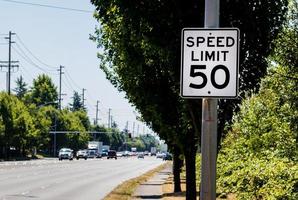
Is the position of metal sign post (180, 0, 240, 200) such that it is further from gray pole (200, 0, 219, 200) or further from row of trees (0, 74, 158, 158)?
row of trees (0, 74, 158, 158)

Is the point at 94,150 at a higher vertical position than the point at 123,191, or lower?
higher

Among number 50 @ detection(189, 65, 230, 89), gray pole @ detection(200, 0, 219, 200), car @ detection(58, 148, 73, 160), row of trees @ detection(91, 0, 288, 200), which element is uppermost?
row of trees @ detection(91, 0, 288, 200)

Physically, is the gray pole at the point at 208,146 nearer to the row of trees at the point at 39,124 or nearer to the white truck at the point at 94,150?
the row of trees at the point at 39,124

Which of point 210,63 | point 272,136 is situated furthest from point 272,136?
point 210,63

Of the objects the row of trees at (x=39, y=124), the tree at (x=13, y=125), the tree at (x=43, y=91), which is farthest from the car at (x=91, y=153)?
the tree at (x=13, y=125)

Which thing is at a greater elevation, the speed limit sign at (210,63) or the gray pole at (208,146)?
the speed limit sign at (210,63)

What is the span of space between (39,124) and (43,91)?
4213 centimetres

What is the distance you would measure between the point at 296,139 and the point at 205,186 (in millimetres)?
9012

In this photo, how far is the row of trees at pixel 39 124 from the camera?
82.7 metres

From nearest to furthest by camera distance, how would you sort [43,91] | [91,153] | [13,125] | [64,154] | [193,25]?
[193,25] → [13,125] → [64,154] → [91,153] → [43,91]

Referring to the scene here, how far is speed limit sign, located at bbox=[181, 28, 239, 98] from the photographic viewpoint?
5.58 m

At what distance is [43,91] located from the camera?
14425cm

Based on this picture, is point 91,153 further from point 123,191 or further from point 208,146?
point 208,146

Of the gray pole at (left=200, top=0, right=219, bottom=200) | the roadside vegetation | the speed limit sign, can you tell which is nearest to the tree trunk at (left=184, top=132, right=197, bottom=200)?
the roadside vegetation
